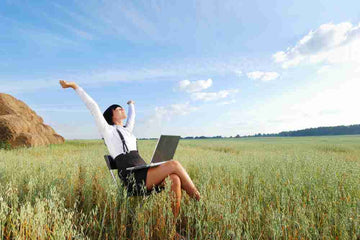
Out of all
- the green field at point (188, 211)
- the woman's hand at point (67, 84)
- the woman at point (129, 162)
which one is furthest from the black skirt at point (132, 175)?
the woman's hand at point (67, 84)

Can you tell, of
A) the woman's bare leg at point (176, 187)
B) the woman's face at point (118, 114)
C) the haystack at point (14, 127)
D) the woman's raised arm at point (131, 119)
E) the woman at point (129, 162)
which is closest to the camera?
the woman's bare leg at point (176, 187)

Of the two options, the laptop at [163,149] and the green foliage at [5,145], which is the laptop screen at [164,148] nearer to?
the laptop at [163,149]

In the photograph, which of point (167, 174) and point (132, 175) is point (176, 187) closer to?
point (167, 174)

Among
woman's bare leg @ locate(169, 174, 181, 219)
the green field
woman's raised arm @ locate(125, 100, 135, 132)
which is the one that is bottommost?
the green field

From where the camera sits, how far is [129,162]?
10.8 feet

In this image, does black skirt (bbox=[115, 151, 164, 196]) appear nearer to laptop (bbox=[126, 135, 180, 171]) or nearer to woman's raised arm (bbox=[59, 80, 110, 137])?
laptop (bbox=[126, 135, 180, 171])

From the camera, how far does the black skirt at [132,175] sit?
3057 mm

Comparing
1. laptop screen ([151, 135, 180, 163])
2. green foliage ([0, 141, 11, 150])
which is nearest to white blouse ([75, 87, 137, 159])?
laptop screen ([151, 135, 180, 163])

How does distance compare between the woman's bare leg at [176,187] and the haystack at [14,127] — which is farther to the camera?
the haystack at [14,127]

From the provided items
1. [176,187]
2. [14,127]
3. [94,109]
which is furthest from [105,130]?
[14,127]

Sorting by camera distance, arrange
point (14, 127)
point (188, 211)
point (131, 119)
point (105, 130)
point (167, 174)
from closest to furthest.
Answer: point (188, 211) → point (167, 174) → point (105, 130) → point (131, 119) → point (14, 127)

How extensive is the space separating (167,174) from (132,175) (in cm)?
47

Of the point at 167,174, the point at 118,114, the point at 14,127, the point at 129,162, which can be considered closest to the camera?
the point at 167,174

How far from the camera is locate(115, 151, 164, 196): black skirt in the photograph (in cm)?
306
